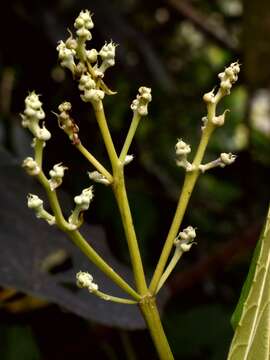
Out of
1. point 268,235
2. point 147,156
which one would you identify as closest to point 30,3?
point 147,156

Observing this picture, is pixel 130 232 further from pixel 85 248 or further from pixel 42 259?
pixel 42 259

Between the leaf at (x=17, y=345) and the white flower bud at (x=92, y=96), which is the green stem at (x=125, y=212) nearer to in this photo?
the white flower bud at (x=92, y=96)

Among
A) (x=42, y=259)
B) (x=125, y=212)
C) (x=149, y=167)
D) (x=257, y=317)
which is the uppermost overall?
(x=149, y=167)

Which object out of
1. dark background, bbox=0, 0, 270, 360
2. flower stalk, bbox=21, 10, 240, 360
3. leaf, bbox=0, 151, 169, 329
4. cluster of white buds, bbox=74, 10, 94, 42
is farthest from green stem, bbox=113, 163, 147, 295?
dark background, bbox=0, 0, 270, 360

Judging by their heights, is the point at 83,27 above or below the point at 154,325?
above

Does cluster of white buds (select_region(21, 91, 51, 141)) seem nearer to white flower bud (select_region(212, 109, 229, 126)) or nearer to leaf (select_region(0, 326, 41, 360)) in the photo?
white flower bud (select_region(212, 109, 229, 126))

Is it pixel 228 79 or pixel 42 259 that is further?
pixel 42 259

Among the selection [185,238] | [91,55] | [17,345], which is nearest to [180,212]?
[185,238]
